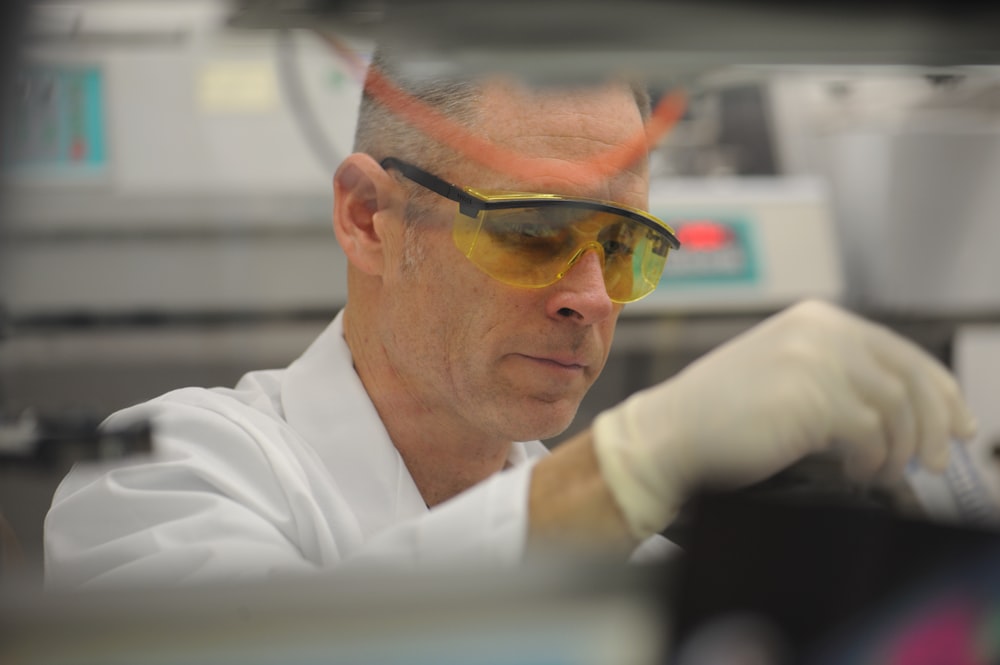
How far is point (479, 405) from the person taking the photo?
3.25 feet

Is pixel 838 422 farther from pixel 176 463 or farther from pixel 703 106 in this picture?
pixel 176 463

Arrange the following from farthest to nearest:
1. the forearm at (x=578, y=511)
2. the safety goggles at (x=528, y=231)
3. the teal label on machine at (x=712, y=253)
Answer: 1. the teal label on machine at (x=712, y=253)
2. the safety goggles at (x=528, y=231)
3. the forearm at (x=578, y=511)

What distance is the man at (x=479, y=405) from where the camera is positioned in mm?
835

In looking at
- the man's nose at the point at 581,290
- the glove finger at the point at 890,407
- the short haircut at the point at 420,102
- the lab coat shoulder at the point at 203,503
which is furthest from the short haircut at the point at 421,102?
the glove finger at the point at 890,407

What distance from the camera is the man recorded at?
0.84 m

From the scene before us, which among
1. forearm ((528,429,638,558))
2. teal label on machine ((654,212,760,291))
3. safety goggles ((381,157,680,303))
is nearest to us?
forearm ((528,429,638,558))

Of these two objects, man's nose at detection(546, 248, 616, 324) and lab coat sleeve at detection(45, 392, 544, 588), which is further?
man's nose at detection(546, 248, 616, 324)

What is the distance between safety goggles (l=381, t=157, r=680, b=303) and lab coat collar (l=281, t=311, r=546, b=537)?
18cm

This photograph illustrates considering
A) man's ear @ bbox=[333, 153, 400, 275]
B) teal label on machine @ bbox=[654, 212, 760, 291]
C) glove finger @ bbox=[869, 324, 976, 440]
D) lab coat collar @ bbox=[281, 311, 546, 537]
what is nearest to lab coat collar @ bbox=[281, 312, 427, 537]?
lab coat collar @ bbox=[281, 311, 546, 537]

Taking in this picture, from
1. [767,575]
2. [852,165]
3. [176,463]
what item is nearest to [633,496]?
[767,575]

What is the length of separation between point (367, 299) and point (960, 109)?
779mm

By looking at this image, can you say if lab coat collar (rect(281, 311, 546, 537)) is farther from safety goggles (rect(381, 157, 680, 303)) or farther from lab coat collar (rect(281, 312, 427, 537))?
safety goggles (rect(381, 157, 680, 303))

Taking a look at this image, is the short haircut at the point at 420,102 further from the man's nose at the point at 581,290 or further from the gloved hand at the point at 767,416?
the gloved hand at the point at 767,416

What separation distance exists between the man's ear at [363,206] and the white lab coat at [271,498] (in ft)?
0.24
